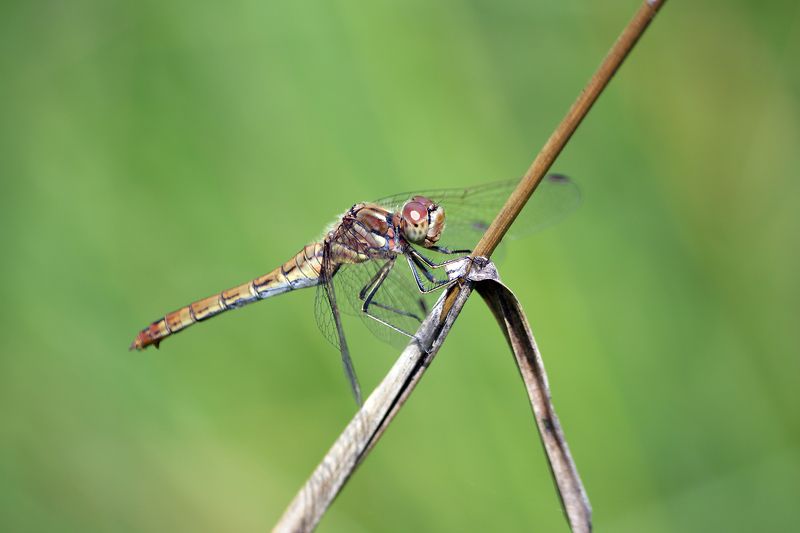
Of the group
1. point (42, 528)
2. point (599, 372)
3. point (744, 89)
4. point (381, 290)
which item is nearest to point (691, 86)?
point (744, 89)

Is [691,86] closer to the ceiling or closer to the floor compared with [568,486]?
closer to the ceiling

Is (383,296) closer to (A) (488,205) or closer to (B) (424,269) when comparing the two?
(B) (424,269)

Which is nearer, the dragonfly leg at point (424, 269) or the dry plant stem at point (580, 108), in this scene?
the dry plant stem at point (580, 108)

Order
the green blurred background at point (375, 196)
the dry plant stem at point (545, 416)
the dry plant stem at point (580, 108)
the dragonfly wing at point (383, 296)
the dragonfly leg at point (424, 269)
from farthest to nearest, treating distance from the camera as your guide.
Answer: the dragonfly leg at point (424, 269) → the dragonfly wing at point (383, 296) → the green blurred background at point (375, 196) → the dry plant stem at point (545, 416) → the dry plant stem at point (580, 108)

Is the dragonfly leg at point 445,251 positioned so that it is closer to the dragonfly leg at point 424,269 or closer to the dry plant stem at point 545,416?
the dragonfly leg at point 424,269

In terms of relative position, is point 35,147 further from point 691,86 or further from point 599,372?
point 691,86

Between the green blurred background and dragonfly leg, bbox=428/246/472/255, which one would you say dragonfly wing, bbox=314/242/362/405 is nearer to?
the green blurred background

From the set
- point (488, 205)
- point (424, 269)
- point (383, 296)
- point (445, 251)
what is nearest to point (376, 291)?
point (383, 296)

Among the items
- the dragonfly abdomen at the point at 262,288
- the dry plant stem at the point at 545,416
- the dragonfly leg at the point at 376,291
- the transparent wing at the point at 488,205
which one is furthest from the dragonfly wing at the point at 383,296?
the dry plant stem at the point at 545,416

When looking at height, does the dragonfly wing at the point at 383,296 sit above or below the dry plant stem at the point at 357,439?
above
